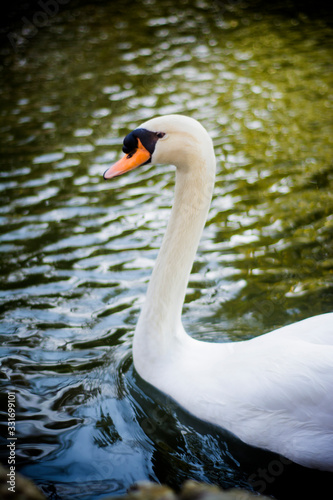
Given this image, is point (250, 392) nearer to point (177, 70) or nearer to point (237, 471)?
point (237, 471)

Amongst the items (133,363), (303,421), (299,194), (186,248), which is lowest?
(299,194)

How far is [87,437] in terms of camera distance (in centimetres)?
299

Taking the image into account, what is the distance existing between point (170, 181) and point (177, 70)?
441 centimetres

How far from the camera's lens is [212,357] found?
315cm

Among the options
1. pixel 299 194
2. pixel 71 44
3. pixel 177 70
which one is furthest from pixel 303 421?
pixel 71 44

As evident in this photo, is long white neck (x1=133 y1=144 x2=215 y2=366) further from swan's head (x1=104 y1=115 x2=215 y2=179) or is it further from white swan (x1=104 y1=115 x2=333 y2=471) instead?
swan's head (x1=104 y1=115 x2=215 y2=179)

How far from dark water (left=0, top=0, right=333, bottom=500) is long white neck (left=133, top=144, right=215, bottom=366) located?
33 centimetres

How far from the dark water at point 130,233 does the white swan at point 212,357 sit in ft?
0.60

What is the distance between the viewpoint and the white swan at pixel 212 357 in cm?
268

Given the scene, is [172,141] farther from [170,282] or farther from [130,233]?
[130,233]

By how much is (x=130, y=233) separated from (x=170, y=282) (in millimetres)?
2145

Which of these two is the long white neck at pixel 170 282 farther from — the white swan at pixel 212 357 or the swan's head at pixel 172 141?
the swan's head at pixel 172 141

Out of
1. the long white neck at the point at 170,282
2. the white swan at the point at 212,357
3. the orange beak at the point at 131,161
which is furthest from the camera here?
the long white neck at the point at 170,282

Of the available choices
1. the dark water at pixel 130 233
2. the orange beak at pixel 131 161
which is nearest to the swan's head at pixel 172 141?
the orange beak at pixel 131 161
